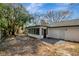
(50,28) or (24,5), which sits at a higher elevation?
(24,5)

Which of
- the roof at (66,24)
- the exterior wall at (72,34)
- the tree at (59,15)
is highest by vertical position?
the tree at (59,15)

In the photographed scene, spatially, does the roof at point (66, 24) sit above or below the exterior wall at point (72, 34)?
above

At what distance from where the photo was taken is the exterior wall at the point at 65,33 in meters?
2.62

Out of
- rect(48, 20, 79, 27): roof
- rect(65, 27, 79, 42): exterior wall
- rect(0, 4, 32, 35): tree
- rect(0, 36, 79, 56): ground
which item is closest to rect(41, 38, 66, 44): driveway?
rect(0, 36, 79, 56): ground

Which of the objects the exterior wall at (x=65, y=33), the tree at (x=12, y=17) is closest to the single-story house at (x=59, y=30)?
the exterior wall at (x=65, y=33)

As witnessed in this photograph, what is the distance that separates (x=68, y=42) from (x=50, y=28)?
1.20ft

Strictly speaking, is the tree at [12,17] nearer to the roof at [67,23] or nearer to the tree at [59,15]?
the tree at [59,15]

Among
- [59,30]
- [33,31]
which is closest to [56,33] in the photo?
[59,30]

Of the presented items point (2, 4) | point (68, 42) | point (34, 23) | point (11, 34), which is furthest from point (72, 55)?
point (2, 4)

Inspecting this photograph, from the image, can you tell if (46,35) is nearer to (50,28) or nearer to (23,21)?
(50,28)

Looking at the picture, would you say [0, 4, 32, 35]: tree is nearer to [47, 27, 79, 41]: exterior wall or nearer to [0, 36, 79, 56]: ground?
[0, 36, 79, 56]: ground

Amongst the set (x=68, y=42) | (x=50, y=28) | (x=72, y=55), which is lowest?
(x=72, y=55)

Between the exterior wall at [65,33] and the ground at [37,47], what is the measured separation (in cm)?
8

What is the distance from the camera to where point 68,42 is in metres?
2.64
